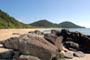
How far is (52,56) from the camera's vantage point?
8.95m

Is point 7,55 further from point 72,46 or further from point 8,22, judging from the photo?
point 8,22

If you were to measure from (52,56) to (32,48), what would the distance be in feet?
4.22

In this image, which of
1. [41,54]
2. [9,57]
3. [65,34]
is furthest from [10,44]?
[65,34]

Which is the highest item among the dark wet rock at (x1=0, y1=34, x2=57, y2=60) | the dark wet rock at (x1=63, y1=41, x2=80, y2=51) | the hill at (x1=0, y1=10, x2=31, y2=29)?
the hill at (x1=0, y1=10, x2=31, y2=29)

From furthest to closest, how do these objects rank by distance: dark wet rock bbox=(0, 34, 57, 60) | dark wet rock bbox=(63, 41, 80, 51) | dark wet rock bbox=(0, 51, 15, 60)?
dark wet rock bbox=(63, 41, 80, 51) < dark wet rock bbox=(0, 51, 15, 60) < dark wet rock bbox=(0, 34, 57, 60)

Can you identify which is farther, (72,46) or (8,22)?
(8,22)

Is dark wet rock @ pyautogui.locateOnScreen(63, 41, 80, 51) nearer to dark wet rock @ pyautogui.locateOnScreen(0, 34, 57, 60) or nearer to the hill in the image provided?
dark wet rock @ pyautogui.locateOnScreen(0, 34, 57, 60)

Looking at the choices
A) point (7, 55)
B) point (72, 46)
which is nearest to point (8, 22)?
point (72, 46)

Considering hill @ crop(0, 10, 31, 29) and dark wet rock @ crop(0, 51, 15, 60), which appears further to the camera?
hill @ crop(0, 10, 31, 29)

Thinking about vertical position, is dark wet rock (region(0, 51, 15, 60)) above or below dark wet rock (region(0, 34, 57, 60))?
below

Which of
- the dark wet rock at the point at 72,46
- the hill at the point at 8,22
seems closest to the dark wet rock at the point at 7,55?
the dark wet rock at the point at 72,46

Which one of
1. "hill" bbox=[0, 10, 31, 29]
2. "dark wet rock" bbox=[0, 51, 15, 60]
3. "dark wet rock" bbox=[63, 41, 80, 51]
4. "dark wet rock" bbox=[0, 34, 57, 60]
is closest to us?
"dark wet rock" bbox=[0, 34, 57, 60]

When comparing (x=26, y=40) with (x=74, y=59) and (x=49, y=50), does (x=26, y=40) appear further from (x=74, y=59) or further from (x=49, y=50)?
(x=74, y=59)

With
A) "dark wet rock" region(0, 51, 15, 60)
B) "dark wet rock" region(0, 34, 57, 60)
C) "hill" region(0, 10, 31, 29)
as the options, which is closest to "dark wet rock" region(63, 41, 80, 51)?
"dark wet rock" region(0, 34, 57, 60)
